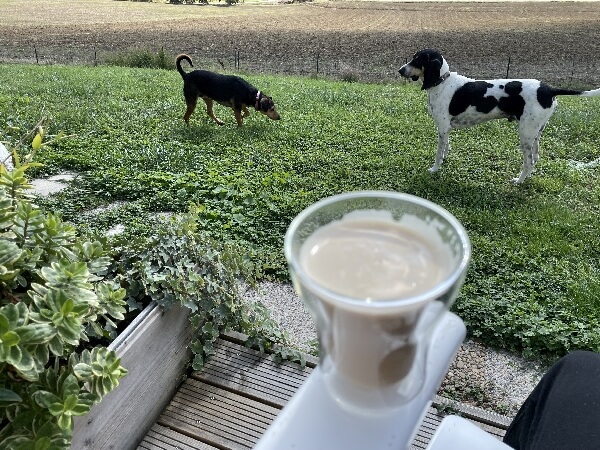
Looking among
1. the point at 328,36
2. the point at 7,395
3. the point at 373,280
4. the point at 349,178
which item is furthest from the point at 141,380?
the point at 328,36

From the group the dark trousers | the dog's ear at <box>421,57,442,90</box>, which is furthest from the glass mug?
the dog's ear at <box>421,57,442,90</box>

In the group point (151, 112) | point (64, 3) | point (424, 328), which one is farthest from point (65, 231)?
point (64, 3)

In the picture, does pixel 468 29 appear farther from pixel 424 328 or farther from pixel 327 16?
pixel 424 328

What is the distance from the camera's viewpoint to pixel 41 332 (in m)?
1.43

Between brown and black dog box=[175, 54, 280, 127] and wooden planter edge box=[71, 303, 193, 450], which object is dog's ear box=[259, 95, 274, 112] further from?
wooden planter edge box=[71, 303, 193, 450]

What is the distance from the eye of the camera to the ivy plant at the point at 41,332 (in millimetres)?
1444

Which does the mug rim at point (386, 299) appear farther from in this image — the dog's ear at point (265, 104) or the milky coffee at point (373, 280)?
the dog's ear at point (265, 104)

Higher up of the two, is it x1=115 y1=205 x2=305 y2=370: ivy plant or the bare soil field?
x1=115 y1=205 x2=305 y2=370: ivy plant

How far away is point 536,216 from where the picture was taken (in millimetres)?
4902

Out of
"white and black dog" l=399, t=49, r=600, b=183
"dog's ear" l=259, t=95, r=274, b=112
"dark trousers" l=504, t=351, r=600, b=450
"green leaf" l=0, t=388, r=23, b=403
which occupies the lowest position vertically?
"dog's ear" l=259, t=95, r=274, b=112

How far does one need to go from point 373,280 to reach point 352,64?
A: 692 inches

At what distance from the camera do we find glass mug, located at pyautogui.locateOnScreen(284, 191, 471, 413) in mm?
583

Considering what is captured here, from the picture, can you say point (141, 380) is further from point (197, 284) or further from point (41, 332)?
point (41, 332)

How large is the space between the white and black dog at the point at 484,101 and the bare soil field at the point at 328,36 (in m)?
7.96
